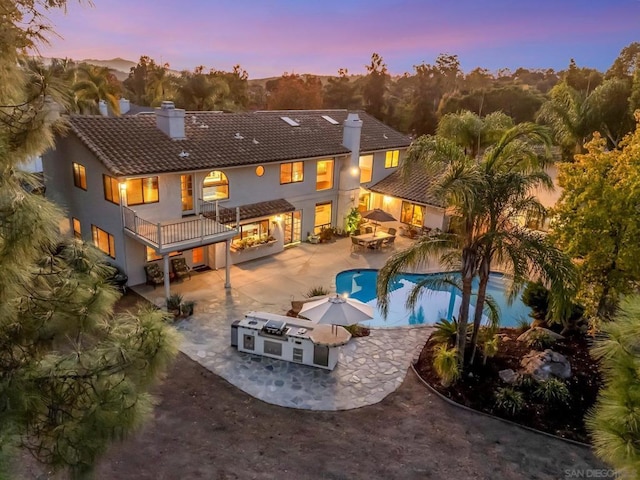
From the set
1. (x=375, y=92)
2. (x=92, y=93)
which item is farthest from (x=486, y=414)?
(x=375, y=92)

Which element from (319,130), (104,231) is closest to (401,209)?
(319,130)

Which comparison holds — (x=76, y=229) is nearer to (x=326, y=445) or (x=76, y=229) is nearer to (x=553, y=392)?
(x=326, y=445)

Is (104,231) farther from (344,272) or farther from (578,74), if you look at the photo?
(578,74)

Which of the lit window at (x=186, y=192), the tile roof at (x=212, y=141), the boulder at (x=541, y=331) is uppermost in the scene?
the tile roof at (x=212, y=141)

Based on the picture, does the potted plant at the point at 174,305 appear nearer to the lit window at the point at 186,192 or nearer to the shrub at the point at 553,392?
the lit window at the point at 186,192

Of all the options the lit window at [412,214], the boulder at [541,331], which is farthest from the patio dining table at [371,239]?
the boulder at [541,331]

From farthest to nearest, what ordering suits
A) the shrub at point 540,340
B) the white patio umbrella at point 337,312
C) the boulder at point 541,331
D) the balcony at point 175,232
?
the balcony at point 175,232 → the boulder at point 541,331 → the shrub at point 540,340 → the white patio umbrella at point 337,312
